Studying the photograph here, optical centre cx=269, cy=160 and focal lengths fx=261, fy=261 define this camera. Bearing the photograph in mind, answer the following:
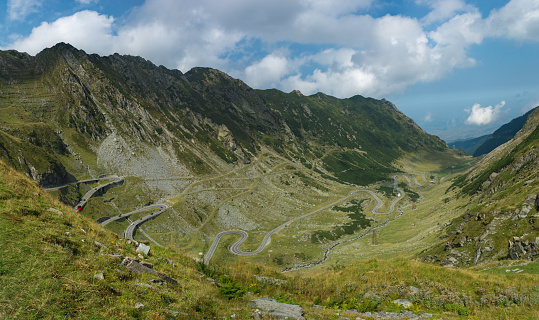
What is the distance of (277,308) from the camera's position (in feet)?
51.5

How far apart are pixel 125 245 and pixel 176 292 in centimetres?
715

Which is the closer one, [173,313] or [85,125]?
[173,313]

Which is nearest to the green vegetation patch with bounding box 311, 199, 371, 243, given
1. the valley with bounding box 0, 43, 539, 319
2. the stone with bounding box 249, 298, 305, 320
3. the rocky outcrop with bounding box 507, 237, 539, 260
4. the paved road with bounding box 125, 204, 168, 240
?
the valley with bounding box 0, 43, 539, 319

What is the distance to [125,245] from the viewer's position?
1892cm

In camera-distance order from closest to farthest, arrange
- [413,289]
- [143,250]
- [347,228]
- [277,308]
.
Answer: [277,308], [413,289], [143,250], [347,228]

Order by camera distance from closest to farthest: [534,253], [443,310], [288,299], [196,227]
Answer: [443,310] < [288,299] < [534,253] < [196,227]

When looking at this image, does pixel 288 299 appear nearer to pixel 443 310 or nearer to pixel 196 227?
pixel 443 310

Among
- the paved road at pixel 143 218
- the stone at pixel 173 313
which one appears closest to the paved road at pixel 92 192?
the paved road at pixel 143 218

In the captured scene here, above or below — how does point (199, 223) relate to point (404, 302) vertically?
below

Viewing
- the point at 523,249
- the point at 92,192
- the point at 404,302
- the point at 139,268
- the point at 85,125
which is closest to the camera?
→ the point at 139,268

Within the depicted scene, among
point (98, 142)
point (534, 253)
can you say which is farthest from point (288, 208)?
point (534, 253)

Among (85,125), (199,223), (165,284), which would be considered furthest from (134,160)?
(165,284)

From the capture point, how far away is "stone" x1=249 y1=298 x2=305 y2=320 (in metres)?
14.6

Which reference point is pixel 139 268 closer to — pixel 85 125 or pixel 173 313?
pixel 173 313
